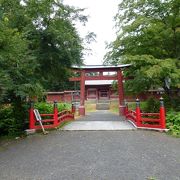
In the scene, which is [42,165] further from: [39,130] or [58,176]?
[39,130]

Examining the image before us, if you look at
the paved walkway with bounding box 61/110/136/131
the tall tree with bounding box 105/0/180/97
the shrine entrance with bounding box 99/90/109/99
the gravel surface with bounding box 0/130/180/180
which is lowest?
the gravel surface with bounding box 0/130/180/180

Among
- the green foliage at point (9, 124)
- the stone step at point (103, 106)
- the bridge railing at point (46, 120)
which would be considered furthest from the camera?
the stone step at point (103, 106)

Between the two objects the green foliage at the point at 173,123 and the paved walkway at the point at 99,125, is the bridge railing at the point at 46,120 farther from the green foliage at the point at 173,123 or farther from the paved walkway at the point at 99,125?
the green foliage at the point at 173,123

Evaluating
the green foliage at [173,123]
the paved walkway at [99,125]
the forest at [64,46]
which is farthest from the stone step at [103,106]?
the green foliage at [173,123]

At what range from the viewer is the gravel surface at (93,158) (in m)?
5.79

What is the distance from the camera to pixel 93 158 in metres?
7.20

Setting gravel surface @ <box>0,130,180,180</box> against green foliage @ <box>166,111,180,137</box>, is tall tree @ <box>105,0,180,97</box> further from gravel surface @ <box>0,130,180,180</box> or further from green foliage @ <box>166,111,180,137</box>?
gravel surface @ <box>0,130,180,180</box>

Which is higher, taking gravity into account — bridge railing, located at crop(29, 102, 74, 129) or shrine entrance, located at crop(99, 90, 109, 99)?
shrine entrance, located at crop(99, 90, 109, 99)

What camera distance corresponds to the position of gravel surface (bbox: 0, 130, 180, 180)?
579 centimetres

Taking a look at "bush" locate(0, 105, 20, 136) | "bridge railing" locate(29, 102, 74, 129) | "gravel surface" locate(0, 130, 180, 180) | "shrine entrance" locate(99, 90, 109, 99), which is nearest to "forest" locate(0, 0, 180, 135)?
"bush" locate(0, 105, 20, 136)

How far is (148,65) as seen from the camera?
13.4m

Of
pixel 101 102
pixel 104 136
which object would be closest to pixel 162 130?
pixel 104 136

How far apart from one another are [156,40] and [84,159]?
30.7ft

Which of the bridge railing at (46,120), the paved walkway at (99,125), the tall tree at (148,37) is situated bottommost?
the paved walkway at (99,125)
